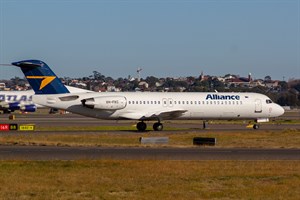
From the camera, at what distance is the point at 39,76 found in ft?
187

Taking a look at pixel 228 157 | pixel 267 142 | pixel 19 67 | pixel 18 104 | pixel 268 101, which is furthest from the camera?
pixel 18 104

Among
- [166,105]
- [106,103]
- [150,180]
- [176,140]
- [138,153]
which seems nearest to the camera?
[150,180]

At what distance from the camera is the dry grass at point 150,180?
19547mm

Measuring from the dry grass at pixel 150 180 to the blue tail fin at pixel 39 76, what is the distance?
29393 millimetres

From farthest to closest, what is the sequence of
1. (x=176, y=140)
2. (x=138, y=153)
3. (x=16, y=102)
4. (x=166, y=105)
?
(x=16, y=102) → (x=166, y=105) → (x=176, y=140) → (x=138, y=153)

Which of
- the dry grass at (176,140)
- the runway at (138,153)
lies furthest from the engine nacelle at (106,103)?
the runway at (138,153)

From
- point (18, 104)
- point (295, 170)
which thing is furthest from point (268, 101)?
point (18, 104)

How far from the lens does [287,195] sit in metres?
19.5

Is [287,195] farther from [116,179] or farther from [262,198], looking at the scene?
[116,179]

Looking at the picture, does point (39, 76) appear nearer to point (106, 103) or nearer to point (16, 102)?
point (106, 103)

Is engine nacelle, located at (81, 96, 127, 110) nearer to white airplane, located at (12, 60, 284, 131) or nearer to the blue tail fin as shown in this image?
white airplane, located at (12, 60, 284, 131)

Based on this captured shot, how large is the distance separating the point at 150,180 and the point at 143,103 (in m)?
37.4

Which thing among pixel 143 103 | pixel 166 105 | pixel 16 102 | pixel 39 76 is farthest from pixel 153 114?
pixel 16 102

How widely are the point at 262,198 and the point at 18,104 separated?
9540 centimetres
